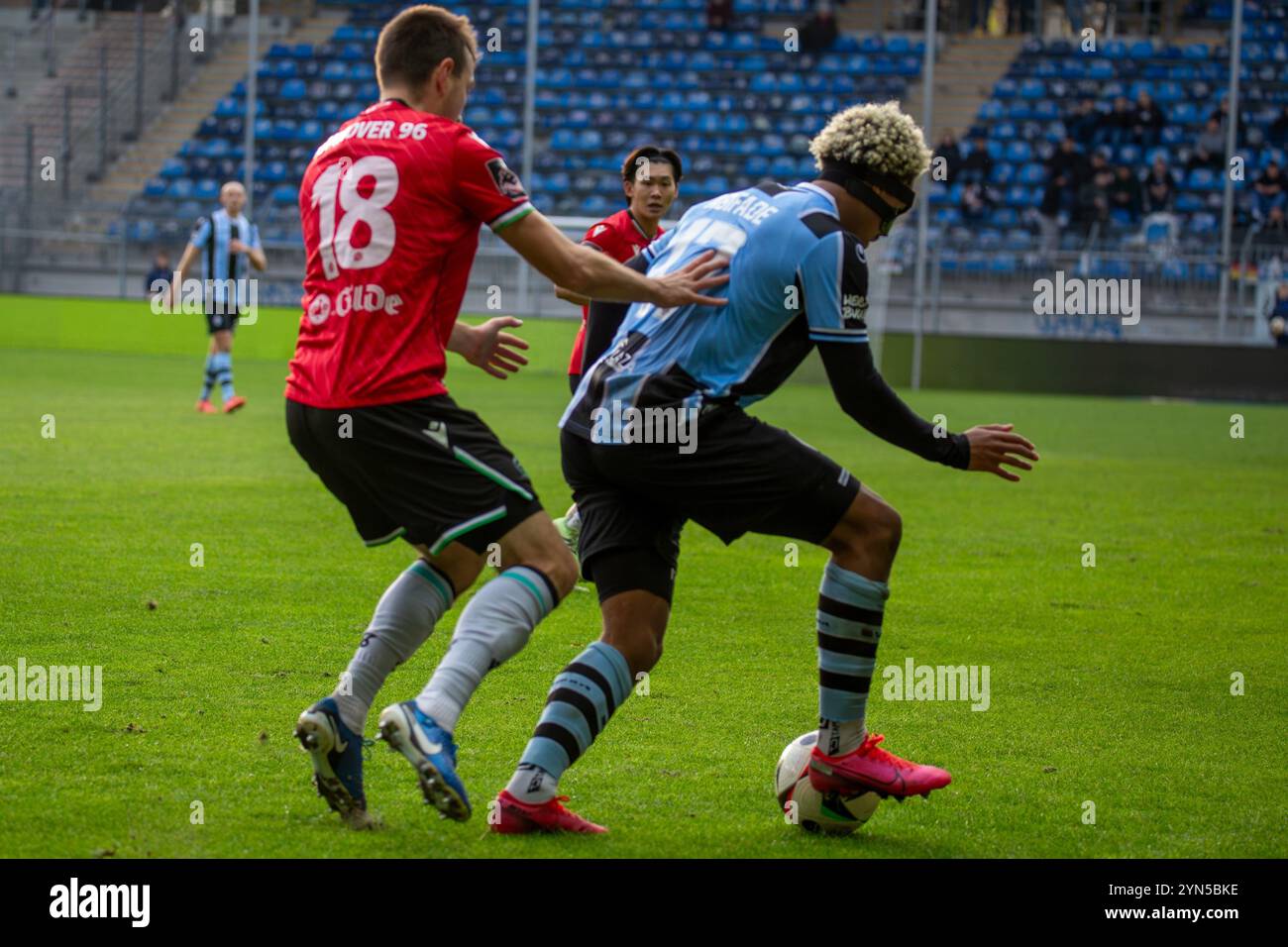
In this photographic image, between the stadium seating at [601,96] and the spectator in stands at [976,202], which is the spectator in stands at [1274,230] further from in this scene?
the stadium seating at [601,96]

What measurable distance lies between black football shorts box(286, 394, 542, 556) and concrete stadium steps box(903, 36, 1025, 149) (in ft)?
96.4

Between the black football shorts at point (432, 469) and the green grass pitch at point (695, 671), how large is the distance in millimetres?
786

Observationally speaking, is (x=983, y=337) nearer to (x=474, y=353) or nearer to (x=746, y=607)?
(x=746, y=607)

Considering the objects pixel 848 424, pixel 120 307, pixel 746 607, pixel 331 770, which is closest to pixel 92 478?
pixel 746 607

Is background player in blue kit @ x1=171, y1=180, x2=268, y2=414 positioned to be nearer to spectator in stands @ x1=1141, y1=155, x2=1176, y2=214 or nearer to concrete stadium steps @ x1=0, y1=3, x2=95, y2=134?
spectator in stands @ x1=1141, y1=155, x2=1176, y2=214

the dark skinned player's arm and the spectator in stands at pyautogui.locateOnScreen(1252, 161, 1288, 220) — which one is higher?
the spectator in stands at pyautogui.locateOnScreen(1252, 161, 1288, 220)

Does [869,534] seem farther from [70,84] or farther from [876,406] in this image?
[70,84]

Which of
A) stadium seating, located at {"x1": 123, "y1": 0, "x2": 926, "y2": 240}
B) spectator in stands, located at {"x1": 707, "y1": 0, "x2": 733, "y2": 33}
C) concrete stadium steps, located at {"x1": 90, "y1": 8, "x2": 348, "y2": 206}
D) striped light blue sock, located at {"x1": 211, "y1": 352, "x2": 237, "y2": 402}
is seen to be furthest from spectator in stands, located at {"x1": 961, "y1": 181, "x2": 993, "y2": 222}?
striped light blue sock, located at {"x1": 211, "y1": 352, "x2": 237, "y2": 402}

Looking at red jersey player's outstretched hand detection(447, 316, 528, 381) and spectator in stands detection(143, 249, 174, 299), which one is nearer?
red jersey player's outstretched hand detection(447, 316, 528, 381)

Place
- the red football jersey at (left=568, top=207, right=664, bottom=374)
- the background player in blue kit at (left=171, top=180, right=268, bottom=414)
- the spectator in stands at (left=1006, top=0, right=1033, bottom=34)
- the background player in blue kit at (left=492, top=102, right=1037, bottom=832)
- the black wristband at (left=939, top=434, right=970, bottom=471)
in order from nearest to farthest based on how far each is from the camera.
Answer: the background player in blue kit at (left=492, top=102, right=1037, bottom=832) → the black wristband at (left=939, top=434, right=970, bottom=471) → the red football jersey at (left=568, top=207, right=664, bottom=374) → the background player in blue kit at (left=171, top=180, right=268, bottom=414) → the spectator in stands at (left=1006, top=0, right=1033, bottom=34)

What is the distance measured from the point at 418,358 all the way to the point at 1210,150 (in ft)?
91.8

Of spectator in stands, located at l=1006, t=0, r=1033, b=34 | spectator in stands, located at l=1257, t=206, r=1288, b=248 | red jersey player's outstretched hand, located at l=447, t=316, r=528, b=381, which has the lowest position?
red jersey player's outstretched hand, located at l=447, t=316, r=528, b=381

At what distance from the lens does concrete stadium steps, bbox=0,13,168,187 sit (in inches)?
1362

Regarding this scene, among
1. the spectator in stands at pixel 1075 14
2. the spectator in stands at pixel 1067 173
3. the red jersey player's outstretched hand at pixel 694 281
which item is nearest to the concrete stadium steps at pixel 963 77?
the spectator in stands at pixel 1075 14
